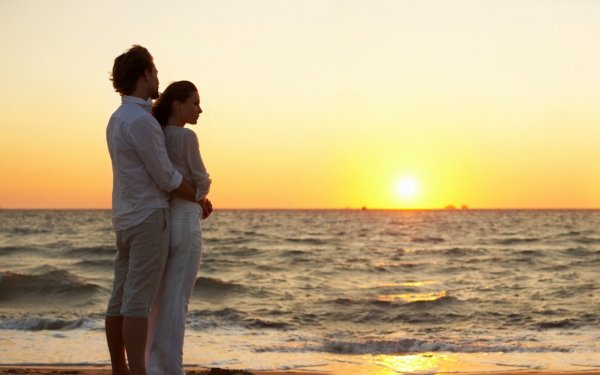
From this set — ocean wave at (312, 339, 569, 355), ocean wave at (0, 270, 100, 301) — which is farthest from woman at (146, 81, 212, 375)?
ocean wave at (0, 270, 100, 301)

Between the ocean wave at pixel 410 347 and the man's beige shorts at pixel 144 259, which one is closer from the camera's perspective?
the man's beige shorts at pixel 144 259

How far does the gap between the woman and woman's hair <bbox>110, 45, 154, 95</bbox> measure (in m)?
0.21

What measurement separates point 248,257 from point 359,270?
19.2 feet

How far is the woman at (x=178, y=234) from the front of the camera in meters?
4.12

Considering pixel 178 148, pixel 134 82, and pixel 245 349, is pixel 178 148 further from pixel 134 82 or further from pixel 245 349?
pixel 245 349

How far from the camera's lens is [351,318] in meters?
13.0

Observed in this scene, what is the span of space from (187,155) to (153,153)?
10.1 inches

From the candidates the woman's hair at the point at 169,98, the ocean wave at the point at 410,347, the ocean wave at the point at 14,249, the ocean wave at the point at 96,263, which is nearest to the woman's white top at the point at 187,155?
the woman's hair at the point at 169,98

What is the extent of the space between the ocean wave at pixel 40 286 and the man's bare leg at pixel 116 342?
1204 centimetres

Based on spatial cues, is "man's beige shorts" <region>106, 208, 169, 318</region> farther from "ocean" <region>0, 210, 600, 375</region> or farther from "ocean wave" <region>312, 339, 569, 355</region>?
"ocean wave" <region>312, 339, 569, 355</region>

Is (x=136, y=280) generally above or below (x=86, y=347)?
above

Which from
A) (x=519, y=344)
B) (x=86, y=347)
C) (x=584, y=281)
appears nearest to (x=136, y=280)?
(x=86, y=347)

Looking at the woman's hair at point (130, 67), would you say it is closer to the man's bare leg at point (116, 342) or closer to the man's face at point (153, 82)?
the man's face at point (153, 82)

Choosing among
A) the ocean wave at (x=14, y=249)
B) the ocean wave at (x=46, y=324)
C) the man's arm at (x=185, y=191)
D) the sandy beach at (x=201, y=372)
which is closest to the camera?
the man's arm at (x=185, y=191)
